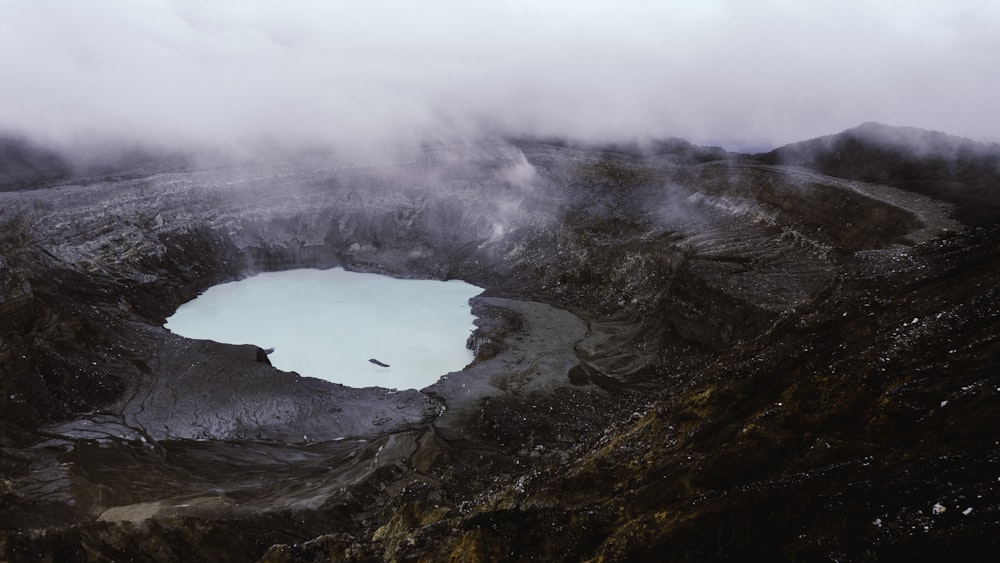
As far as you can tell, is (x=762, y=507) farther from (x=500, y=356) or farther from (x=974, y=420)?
(x=500, y=356)

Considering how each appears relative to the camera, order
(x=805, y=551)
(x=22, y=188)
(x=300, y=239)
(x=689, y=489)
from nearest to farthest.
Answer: (x=805, y=551), (x=689, y=489), (x=22, y=188), (x=300, y=239)

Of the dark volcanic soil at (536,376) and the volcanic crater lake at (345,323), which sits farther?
the volcanic crater lake at (345,323)

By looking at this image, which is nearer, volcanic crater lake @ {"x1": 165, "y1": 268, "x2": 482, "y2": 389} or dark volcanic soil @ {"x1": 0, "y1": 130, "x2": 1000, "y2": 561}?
dark volcanic soil @ {"x1": 0, "y1": 130, "x2": 1000, "y2": 561}

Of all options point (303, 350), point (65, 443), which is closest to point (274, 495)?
point (65, 443)

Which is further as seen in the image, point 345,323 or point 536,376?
point 345,323
